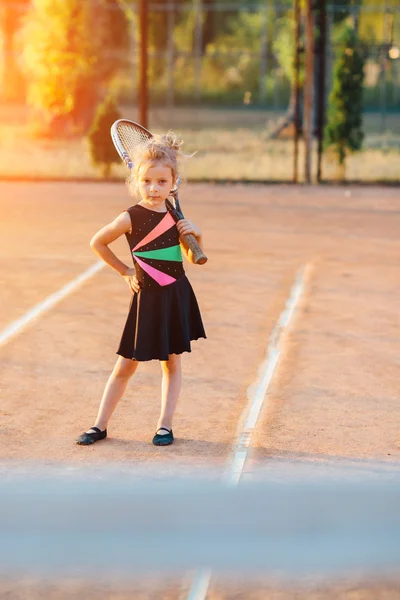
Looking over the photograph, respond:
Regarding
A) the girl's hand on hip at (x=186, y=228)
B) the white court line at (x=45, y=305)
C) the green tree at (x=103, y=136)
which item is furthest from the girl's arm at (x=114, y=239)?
the green tree at (x=103, y=136)

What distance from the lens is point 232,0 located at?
184 ft

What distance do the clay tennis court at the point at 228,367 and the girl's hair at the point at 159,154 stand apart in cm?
123

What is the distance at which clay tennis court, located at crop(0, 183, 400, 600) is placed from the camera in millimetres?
4828

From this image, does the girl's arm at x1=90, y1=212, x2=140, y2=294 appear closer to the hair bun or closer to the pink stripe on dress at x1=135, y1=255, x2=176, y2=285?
the pink stripe on dress at x1=135, y1=255, x2=176, y2=285

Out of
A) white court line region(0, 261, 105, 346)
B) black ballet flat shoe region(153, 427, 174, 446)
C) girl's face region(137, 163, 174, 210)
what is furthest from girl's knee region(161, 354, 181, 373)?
white court line region(0, 261, 105, 346)

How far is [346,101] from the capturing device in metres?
20.6

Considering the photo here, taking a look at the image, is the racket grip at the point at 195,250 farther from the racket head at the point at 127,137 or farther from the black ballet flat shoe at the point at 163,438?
the black ballet flat shoe at the point at 163,438

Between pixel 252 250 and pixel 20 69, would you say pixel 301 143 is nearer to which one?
pixel 20 69

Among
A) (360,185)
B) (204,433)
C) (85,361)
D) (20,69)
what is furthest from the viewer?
(20,69)

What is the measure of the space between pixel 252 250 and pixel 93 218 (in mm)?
3429

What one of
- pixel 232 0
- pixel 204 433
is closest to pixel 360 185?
pixel 204 433

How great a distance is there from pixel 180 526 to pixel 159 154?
166 inches

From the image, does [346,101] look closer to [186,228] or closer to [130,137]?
[130,137]

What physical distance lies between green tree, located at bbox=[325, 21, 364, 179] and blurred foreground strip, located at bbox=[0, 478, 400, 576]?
20142 millimetres
